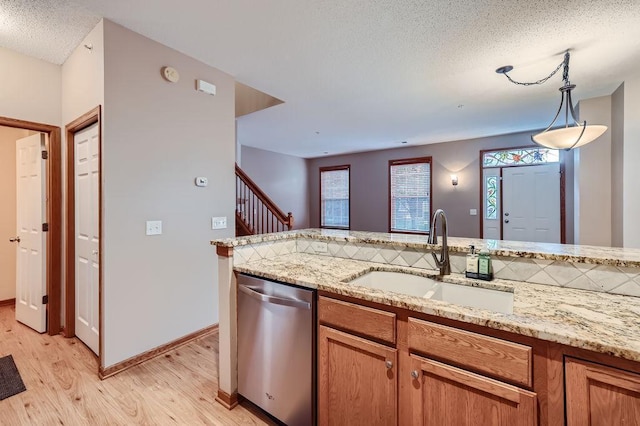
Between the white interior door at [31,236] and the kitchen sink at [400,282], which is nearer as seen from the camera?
the kitchen sink at [400,282]

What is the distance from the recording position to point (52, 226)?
288cm

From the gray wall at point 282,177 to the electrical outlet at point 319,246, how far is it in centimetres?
469

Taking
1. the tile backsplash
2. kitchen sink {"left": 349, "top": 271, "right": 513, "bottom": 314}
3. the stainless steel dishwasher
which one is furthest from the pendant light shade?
the stainless steel dishwasher

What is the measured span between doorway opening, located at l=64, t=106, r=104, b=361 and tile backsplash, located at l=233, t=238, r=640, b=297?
4.34ft

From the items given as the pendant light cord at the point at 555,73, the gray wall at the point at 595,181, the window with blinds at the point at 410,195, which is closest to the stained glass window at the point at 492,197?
the window with blinds at the point at 410,195

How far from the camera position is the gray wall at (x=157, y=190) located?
7.47ft

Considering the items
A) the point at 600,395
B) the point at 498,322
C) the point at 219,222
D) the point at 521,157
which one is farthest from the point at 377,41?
the point at 521,157

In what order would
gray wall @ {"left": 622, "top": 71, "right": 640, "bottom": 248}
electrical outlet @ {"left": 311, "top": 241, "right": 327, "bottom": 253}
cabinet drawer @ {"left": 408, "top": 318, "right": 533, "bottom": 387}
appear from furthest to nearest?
gray wall @ {"left": 622, "top": 71, "right": 640, "bottom": 248}
electrical outlet @ {"left": 311, "top": 241, "right": 327, "bottom": 253}
cabinet drawer @ {"left": 408, "top": 318, "right": 533, "bottom": 387}

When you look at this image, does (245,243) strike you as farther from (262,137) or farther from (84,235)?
(262,137)

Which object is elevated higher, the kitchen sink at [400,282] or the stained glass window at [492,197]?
the stained glass window at [492,197]

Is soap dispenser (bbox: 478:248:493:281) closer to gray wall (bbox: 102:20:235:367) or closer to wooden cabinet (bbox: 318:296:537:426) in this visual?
wooden cabinet (bbox: 318:296:537:426)

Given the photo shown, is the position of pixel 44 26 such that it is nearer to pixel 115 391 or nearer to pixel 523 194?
pixel 115 391

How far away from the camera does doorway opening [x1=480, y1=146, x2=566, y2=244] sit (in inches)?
212

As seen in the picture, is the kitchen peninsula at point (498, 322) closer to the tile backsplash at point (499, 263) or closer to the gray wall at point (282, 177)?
the tile backsplash at point (499, 263)
